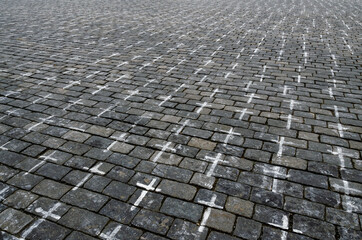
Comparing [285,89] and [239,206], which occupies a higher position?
[239,206]

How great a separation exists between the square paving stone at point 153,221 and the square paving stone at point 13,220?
1.06 m

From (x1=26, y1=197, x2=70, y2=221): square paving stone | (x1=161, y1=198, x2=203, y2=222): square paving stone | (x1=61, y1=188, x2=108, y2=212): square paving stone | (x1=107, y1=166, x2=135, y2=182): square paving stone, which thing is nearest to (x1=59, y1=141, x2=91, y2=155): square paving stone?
(x1=107, y1=166, x2=135, y2=182): square paving stone

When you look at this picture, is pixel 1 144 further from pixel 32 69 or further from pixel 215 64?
pixel 215 64

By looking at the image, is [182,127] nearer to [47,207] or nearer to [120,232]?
[120,232]

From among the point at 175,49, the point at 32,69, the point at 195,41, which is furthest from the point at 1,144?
the point at 195,41

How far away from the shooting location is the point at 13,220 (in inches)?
115

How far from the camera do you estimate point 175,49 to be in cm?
868

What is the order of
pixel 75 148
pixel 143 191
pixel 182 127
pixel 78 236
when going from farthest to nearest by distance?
pixel 182 127 → pixel 75 148 → pixel 143 191 → pixel 78 236

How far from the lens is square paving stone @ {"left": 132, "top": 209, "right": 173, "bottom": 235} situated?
284cm

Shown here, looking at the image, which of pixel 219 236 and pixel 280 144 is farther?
pixel 280 144

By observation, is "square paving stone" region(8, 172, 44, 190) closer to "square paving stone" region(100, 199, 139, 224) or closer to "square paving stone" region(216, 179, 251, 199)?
"square paving stone" region(100, 199, 139, 224)

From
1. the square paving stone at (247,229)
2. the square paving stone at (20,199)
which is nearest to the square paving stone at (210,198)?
the square paving stone at (247,229)

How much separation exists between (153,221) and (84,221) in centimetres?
67

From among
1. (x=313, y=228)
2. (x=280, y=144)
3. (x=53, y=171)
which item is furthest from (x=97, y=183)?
(x=280, y=144)
